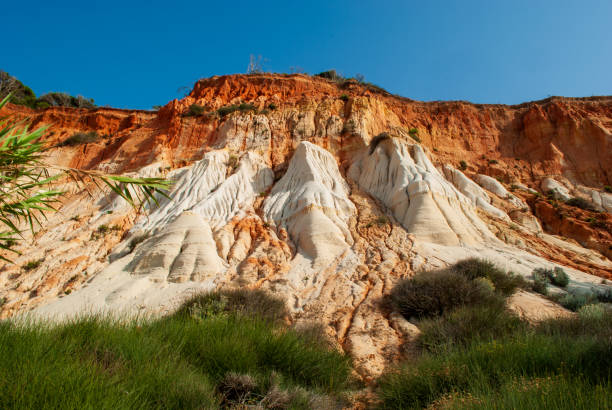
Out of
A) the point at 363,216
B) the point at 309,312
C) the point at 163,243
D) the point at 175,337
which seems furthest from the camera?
the point at 363,216

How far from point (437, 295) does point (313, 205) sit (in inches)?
289

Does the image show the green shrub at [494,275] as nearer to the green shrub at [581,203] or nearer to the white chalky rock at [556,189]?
the green shrub at [581,203]

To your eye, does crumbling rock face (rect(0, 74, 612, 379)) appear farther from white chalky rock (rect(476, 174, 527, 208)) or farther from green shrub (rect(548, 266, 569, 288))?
green shrub (rect(548, 266, 569, 288))

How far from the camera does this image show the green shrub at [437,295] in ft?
25.1

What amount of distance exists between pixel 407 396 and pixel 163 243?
433 inches

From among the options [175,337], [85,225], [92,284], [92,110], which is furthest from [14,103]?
[175,337]

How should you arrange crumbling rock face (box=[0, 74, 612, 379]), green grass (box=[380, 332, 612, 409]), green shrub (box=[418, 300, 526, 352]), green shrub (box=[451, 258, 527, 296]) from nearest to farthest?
green grass (box=[380, 332, 612, 409]) < green shrub (box=[418, 300, 526, 352]) < green shrub (box=[451, 258, 527, 296]) < crumbling rock face (box=[0, 74, 612, 379])

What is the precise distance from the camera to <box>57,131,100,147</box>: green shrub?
89.3 feet

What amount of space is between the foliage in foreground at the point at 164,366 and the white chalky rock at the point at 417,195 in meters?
8.93

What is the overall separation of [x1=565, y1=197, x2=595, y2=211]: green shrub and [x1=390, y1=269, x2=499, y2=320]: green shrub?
16395 millimetres

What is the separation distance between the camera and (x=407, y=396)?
4160mm

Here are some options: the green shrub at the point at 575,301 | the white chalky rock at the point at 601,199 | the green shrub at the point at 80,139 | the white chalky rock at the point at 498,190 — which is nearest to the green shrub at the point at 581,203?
the white chalky rock at the point at 601,199

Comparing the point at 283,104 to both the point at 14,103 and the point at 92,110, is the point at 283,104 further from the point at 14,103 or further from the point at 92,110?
the point at 14,103

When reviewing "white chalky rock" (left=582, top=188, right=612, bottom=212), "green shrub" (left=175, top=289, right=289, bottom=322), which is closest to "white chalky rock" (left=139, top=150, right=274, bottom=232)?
"green shrub" (left=175, top=289, right=289, bottom=322)
